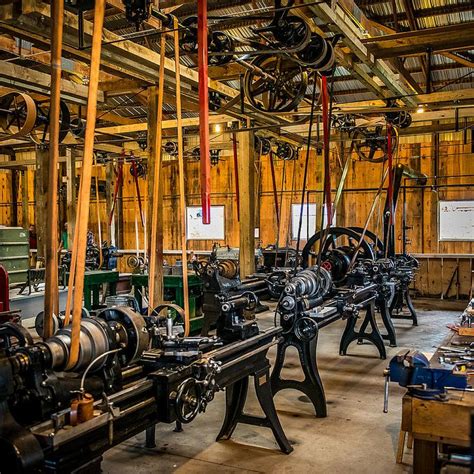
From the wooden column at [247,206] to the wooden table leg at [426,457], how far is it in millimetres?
4242

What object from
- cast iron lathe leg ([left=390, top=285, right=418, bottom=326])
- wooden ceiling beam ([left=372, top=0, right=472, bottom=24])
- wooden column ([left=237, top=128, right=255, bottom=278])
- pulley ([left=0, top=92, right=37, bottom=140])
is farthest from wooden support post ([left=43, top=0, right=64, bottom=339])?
cast iron lathe leg ([left=390, top=285, right=418, bottom=326])

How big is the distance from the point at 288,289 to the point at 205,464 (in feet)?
4.05

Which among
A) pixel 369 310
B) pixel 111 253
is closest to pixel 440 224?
pixel 369 310

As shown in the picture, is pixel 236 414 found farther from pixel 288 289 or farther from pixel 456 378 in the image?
pixel 456 378

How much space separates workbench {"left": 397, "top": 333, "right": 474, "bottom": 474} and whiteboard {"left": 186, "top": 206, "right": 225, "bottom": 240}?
8.80 metres

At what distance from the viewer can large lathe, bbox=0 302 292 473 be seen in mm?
1422

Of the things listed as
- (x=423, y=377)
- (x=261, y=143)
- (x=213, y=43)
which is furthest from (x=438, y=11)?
(x=423, y=377)

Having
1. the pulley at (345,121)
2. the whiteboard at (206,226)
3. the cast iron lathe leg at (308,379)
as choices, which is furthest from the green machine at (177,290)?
the whiteboard at (206,226)

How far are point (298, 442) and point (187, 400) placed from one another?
1445 mm

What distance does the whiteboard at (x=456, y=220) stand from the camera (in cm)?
877

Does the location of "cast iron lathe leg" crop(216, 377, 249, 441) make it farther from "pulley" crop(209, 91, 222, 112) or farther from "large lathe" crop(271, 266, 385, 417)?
"pulley" crop(209, 91, 222, 112)

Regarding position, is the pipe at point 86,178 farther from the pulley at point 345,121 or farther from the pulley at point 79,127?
the pulley at point 345,121

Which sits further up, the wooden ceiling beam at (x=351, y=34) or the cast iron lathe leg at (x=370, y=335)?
the wooden ceiling beam at (x=351, y=34)

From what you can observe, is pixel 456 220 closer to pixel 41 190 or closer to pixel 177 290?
pixel 177 290
